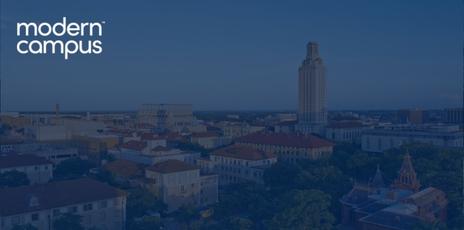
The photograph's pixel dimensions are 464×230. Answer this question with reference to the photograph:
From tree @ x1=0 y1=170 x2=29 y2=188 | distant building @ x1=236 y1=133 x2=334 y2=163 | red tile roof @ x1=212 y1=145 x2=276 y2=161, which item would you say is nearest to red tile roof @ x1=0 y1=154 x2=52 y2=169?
tree @ x1=0 y1=170 x2=29 y2=188

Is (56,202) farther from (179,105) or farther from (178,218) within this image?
(179,105)

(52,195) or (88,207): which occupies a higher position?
(52,195)

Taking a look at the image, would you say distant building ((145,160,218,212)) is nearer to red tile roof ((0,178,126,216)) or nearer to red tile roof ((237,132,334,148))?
red tile roof ((0,178,126,216))

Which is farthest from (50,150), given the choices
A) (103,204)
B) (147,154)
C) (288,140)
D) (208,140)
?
(103,204)

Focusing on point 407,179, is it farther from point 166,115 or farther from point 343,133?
point 166,115

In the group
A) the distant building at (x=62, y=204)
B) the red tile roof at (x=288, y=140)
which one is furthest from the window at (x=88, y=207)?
the red tile roof at (x=288, y=140)
